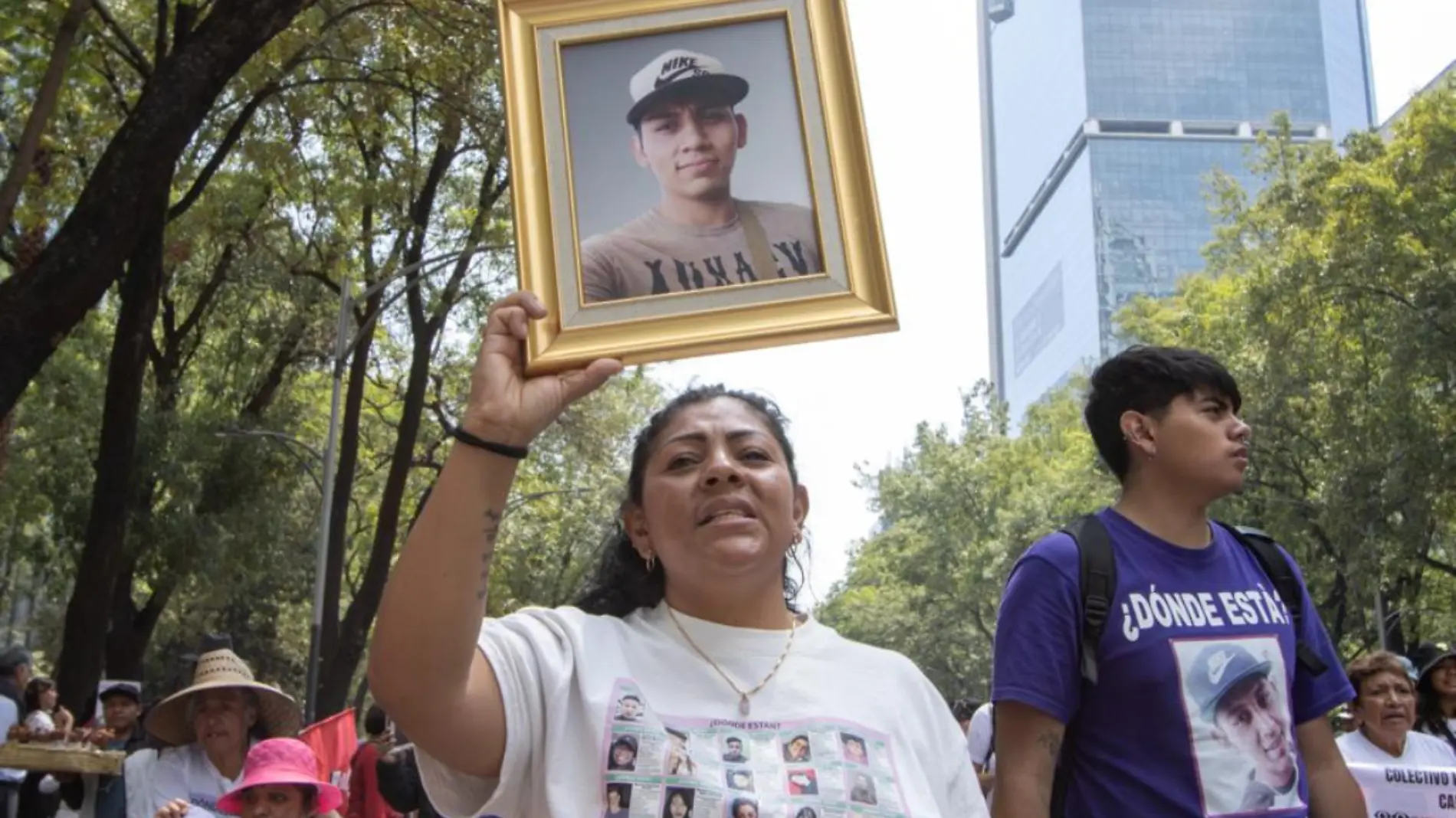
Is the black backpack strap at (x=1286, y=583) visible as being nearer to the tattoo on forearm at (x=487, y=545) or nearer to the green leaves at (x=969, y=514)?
the tattoo on forearm at (x=487, y=545)

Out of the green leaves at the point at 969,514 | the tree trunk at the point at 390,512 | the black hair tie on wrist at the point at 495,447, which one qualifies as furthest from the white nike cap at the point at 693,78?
the green leaves at the point at 969,514

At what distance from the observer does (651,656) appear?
8.43ft

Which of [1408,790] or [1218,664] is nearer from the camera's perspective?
[1218,664]

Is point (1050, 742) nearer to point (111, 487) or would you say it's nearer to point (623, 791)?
point (623, 791)

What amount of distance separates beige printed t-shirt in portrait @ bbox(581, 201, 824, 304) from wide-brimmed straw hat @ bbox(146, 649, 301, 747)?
3697 millimetres

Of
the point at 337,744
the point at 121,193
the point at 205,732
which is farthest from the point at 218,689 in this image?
the point at 337,744

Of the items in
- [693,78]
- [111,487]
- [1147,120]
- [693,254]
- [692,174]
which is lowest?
[111,487]

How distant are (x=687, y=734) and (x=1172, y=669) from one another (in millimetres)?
1302

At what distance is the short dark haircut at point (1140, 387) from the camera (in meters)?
3.63

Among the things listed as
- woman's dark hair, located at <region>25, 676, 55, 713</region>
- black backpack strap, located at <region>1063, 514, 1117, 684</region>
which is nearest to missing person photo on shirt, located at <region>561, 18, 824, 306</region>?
black backpack strap, located at <region>1063, 514, 1117, 684</region>

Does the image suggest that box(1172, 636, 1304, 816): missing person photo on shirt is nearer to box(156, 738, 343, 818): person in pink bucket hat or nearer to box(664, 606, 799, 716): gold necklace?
box(664, 606, 799, 716): gold necklace

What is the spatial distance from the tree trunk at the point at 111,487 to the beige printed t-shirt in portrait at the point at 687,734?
1027 cm

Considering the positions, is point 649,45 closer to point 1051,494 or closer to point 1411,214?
point 1411,214

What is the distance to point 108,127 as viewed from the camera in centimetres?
1362
